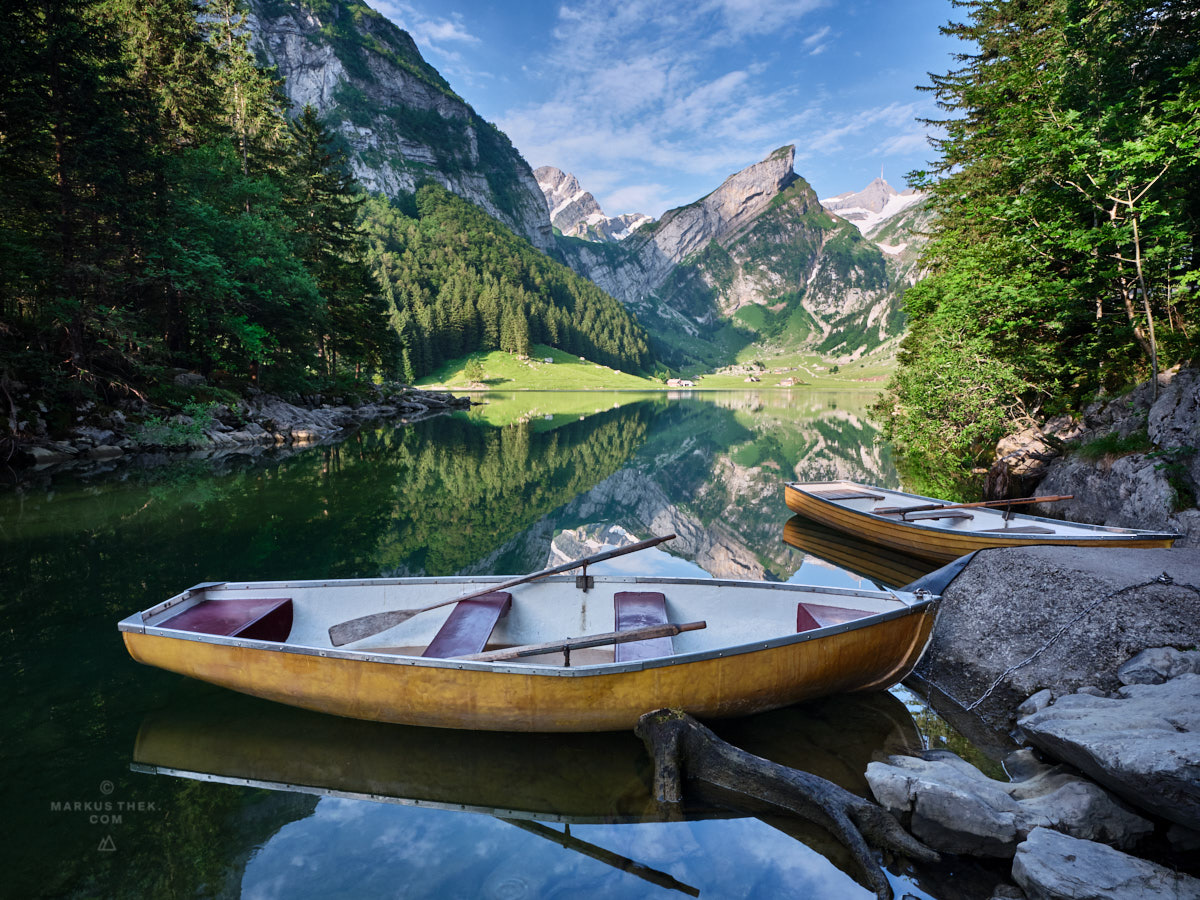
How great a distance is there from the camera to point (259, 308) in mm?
32781

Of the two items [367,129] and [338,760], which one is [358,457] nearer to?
[338,760]

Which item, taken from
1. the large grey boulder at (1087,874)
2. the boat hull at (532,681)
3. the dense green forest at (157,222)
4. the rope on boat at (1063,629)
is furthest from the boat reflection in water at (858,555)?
the dense green forest at (157,222)

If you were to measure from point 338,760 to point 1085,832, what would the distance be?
23.8ft

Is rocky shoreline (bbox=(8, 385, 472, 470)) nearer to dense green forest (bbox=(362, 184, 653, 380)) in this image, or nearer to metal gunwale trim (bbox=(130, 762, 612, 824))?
metal gunwale trim (bbox=(130, 762, 612, 824))

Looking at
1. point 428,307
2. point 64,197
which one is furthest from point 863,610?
point 428,307

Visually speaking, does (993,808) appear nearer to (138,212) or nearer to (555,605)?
(555,605)

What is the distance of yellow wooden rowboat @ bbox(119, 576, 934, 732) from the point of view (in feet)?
19.4

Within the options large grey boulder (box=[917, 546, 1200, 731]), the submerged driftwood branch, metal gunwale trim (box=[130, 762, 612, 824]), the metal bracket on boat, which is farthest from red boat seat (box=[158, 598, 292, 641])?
large grey boulder (box=[917, 546, 1200, 731])

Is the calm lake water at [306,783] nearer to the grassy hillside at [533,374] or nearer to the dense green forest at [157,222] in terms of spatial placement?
the dense green forest at [157,222]

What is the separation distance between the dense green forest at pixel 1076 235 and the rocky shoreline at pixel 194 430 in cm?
3350

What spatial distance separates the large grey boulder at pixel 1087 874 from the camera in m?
3.58

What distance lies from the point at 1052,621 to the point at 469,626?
807 cm

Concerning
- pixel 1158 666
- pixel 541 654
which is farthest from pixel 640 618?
pixel 1158 666

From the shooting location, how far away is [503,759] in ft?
20.1
